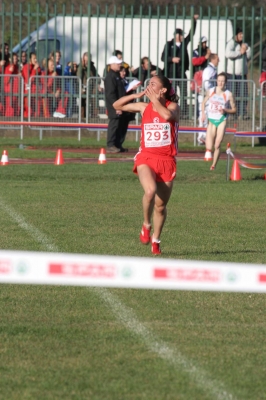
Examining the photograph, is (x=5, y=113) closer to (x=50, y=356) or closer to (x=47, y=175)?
(x=47, y=175)

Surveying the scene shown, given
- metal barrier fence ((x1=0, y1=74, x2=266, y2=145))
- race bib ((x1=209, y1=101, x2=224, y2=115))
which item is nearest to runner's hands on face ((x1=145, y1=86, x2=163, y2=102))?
race bib ((x1=209, y1=101, x2=224, y2=115))

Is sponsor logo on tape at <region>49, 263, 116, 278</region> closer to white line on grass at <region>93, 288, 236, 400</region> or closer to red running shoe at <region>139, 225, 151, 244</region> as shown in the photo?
white line on grass at <region>93, 288, 236, 400</region>

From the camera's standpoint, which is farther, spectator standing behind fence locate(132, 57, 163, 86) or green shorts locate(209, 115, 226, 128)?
spectator standing behind fence locate(132, 57, 163, 86)

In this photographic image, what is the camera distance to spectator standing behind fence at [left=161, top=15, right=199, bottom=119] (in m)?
27.8

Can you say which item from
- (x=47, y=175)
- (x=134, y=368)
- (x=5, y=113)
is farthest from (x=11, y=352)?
(x=5, y=113)

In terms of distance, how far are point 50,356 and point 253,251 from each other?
178 inches

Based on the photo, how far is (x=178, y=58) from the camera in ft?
92.0

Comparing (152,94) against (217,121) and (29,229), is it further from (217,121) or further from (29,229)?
(217,121)

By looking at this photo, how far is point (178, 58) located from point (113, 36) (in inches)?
110

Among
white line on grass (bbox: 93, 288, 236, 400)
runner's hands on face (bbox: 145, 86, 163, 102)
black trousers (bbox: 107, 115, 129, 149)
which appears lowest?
white line on grass (bbox: 93, 288, 236, 400)

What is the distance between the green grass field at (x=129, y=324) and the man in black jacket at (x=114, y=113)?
392 inches

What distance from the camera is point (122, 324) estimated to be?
723 centimetres

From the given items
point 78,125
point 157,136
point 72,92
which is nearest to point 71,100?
point 72,92

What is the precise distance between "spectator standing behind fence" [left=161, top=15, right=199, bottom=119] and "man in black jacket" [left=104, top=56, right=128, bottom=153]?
3723mm
